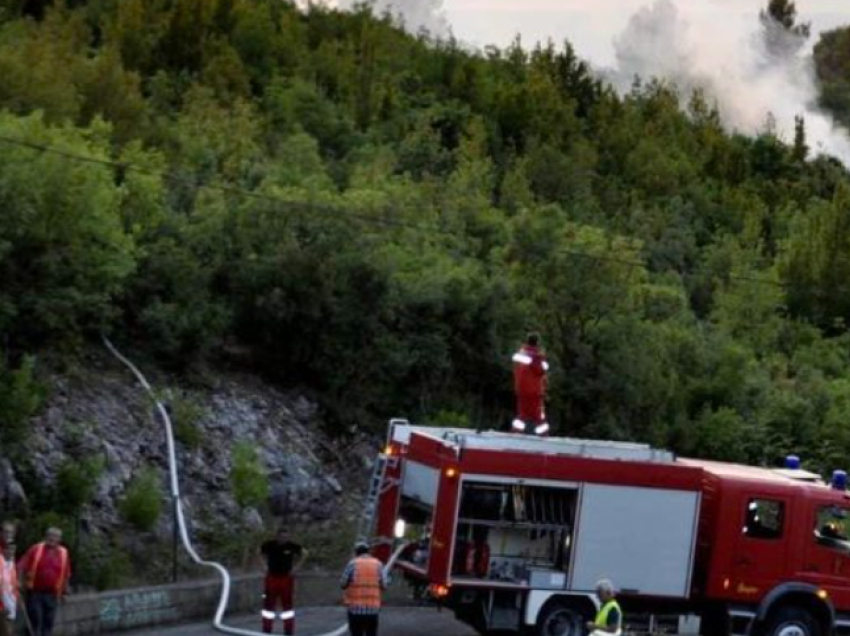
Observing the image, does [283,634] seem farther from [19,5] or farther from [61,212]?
[19,5]

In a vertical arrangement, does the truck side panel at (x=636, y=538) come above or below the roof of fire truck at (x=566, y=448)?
below

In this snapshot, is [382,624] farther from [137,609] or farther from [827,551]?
[827,551]

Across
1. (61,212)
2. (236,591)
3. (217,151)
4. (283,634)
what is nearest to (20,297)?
(61,212)

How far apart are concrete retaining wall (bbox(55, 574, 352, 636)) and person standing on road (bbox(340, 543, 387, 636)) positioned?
10.4 ft

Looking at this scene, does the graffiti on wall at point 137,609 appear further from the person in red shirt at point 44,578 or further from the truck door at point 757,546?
the truck door at point 757,546

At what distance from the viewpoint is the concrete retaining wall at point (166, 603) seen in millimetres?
21484

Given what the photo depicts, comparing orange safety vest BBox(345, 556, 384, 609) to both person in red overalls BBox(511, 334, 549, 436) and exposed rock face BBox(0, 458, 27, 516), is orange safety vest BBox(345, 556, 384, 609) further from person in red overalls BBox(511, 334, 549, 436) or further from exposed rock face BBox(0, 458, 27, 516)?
exposed rock face BBox(0, 458, 27, 516)

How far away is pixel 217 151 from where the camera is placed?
4212 cm

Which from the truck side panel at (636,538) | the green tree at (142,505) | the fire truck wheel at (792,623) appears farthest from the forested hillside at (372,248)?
the fire truck wheel at (792,623)

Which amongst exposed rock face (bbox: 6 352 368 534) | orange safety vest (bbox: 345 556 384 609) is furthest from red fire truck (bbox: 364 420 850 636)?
exposed rock face (bbox: 6 352 368 534)

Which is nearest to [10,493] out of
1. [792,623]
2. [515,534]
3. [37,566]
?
[37,566]

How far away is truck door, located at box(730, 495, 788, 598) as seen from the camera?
2252cm

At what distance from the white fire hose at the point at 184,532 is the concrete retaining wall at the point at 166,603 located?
9.5 inches

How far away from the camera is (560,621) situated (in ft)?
72.6
